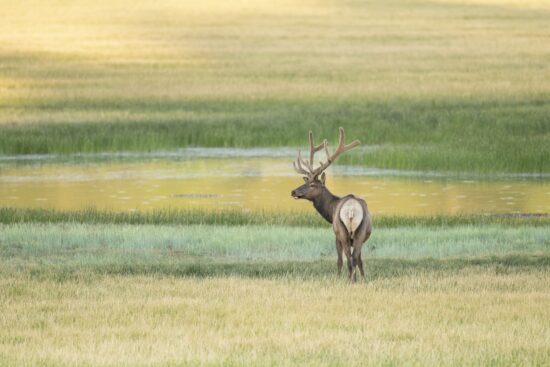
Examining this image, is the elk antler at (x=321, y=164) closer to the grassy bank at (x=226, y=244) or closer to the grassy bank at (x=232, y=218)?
the grassy bank at (x=226, y=244)

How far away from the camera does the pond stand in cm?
2773

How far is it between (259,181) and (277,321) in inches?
768

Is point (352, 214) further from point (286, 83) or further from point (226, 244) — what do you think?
point (286, 83)

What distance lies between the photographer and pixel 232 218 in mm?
23734

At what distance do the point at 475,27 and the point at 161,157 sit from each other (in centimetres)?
3769

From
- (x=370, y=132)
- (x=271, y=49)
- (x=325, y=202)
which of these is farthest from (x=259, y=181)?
(x=271, y=49)

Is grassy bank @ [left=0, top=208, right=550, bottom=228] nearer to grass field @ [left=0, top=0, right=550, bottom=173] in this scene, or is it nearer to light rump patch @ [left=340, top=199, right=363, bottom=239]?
light rump patch @ [left=340, top=199, right=363, bottom=239]

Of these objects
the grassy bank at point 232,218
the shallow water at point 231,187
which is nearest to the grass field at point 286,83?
the shallow water at point 231,187

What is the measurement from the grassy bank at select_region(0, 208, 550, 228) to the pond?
2.16 metres

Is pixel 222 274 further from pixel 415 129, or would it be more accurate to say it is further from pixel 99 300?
pixel 415 129

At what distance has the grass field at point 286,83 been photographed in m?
37.9

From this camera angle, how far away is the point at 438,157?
34.4 metres

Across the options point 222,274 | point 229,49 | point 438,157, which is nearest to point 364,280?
point 222,274

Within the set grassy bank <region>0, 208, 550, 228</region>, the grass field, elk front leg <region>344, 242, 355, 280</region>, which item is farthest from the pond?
elk front leg <region>344, 242, 355, 280</region>
